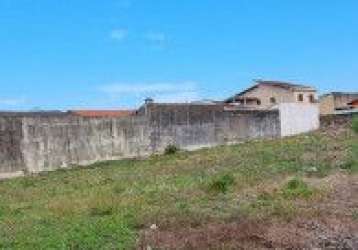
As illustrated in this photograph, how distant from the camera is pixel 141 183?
19.4 m

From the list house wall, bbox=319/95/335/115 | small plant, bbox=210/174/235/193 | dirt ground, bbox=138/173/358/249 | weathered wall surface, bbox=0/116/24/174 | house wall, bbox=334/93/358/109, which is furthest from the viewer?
house wall, bbox=334/93/358/109

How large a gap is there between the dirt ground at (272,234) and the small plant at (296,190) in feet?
6.45

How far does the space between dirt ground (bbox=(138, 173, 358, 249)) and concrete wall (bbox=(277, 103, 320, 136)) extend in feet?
104

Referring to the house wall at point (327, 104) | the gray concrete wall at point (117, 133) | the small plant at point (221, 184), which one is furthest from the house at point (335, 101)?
the small plant at point (221, 184)

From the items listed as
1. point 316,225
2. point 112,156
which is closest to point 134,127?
point 112,156

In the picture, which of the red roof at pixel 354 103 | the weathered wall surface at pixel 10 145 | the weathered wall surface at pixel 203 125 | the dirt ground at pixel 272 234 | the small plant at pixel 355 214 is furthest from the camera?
the red roof at pixel 354 103

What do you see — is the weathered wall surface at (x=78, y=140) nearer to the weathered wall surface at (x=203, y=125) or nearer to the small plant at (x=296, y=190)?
the weathered wall surface at (x=203, y=125)

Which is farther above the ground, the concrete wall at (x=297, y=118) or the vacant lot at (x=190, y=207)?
the concrete wall at (x=297, y=118)

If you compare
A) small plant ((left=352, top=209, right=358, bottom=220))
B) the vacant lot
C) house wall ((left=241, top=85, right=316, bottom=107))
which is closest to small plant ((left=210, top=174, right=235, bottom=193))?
the vacant lot

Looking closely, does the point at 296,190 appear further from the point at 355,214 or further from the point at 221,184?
the point at 355,214

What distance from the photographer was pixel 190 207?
14.5 meters

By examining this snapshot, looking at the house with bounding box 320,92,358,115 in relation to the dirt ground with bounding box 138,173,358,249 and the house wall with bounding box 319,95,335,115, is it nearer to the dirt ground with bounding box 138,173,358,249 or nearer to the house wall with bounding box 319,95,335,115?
the house wall with bounding box 319,95,335,115

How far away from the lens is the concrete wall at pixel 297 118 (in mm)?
45469

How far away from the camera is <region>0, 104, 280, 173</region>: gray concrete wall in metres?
26.5
